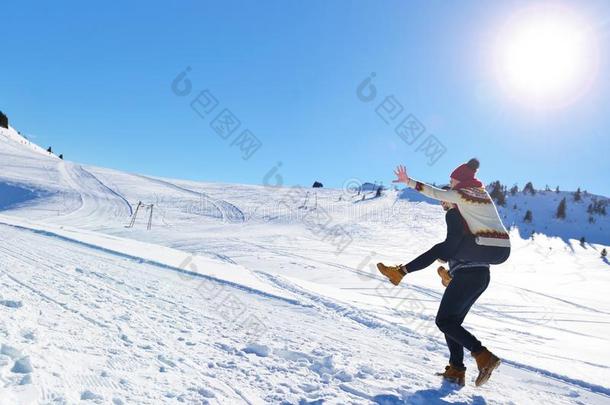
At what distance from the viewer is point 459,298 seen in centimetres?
333

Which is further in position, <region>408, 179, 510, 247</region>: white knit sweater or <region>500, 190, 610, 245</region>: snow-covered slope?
<region>500, 190, 610, 245</region>: snow-covered slope

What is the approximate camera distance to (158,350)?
3316 mm

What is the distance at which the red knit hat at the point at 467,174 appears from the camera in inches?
131

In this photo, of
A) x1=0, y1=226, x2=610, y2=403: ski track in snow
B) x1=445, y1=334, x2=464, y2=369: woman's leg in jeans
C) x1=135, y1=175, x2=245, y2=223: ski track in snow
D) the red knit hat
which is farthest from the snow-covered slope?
the red knit hat

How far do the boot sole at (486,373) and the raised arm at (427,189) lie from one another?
137cm

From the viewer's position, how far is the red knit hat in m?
3.33

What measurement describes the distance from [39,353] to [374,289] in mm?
7007

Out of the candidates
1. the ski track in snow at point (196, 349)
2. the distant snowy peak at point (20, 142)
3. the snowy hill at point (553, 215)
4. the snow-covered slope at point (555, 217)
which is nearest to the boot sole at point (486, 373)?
the ski track in snow at point (196, 349)

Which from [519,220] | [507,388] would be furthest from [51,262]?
[519,220]

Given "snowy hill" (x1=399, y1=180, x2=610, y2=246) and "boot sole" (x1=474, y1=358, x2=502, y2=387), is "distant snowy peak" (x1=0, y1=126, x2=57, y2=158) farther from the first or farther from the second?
"boot sole" (x1=474, y1=358, x2=502, y2=387)

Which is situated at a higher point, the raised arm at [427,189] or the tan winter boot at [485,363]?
the raised arm at [427,189]

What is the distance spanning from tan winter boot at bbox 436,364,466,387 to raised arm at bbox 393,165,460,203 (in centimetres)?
150

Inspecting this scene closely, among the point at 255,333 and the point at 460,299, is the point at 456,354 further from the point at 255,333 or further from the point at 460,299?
the point at 255,333

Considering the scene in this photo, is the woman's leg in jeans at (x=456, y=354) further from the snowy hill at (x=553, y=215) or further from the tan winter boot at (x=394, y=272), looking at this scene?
the snowy hill at (x=553, y=215)
